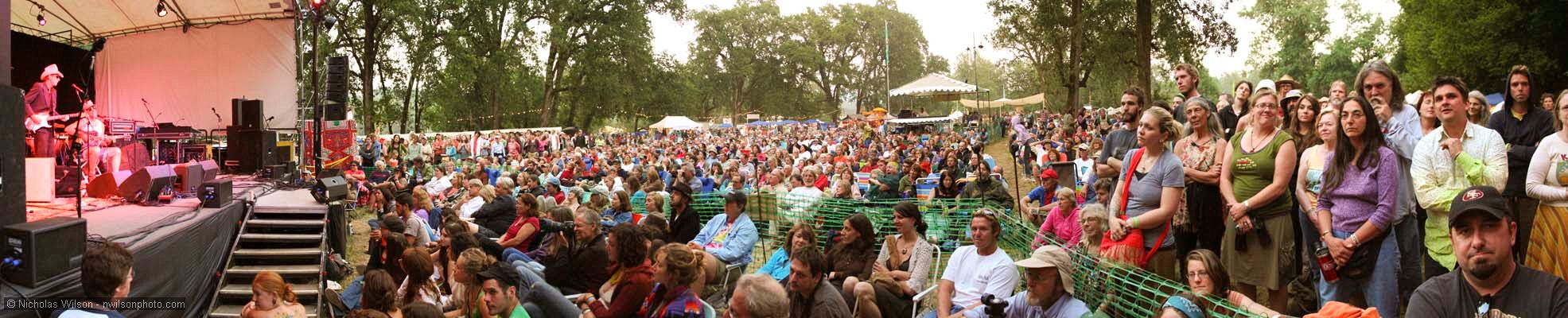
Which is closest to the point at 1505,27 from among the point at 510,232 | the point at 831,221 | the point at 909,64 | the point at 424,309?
the point at 831,221

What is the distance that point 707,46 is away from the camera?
63031 mm

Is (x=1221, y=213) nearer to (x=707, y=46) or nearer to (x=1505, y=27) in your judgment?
(x=1505, y=27)

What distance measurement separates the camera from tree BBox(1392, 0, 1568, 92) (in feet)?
71.2

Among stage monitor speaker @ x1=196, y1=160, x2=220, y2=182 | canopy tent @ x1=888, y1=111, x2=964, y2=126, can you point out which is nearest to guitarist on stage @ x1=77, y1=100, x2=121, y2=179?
stage monitor speaker @ x1=196, y1=160, x2=220, y2=182

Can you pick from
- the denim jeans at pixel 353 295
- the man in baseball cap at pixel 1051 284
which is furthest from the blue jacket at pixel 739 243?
the man in baseball cap at pixel 1051 284

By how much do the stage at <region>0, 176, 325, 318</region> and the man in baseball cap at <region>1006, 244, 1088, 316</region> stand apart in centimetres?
536

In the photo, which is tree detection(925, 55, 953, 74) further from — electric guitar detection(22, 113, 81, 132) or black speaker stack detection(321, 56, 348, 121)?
electric guitar detection(22, 113, 81, 132)

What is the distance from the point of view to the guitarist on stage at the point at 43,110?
35.4 feet

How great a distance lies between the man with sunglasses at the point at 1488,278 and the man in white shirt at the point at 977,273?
7.75 feet

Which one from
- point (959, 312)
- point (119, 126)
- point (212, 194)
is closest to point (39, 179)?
point (212, 194)

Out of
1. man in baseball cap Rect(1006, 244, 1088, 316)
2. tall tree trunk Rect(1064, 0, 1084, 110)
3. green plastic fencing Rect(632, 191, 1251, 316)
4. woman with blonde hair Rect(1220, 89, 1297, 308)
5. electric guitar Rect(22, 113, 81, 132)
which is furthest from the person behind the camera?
tall tree trunk Rect(1064, 0, 1084, 110)

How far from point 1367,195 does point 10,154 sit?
7.56 metres

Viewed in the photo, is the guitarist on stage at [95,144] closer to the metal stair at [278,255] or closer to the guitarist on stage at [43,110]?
the guitarist on stage at [43,110]

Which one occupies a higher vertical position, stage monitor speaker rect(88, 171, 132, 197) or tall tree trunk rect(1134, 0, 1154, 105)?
tall tree trunk rect(1134, 0, 1154, 105)
